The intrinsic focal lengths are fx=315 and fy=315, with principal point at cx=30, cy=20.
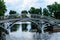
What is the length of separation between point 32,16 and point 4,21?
3.57 m

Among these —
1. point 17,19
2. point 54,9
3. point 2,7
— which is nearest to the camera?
point 17,19

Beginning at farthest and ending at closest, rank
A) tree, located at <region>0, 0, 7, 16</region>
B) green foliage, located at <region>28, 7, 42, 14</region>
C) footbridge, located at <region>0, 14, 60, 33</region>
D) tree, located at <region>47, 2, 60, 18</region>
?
green foliage, located at <region>28, 7, 42, 14</region> → tree, located at <region>47, 2, 60, 18</region> → tree, located at <region>0, 0, 7, 16</region> → footbridge, located at <region>0, 14, 60, 33</region>

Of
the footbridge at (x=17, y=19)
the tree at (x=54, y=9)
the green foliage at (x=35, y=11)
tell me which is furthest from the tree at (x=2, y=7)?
the green foliage at (x=35, y=11)

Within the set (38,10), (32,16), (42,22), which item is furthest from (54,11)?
(32,16)

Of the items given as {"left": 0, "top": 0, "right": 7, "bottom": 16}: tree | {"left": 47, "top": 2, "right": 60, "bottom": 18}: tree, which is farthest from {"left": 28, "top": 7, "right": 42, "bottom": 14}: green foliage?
{"left": 0, "top": 0, "right": 7, "bottom": 16}: tree

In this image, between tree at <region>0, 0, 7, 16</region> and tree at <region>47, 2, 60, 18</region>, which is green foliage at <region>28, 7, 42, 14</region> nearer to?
tree at <region>47, 2, 60, 18</region>

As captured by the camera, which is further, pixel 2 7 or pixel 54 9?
pixel 54 9

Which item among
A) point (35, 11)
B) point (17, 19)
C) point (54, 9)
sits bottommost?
point (35, 11)

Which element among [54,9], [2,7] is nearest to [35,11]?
[54,9]

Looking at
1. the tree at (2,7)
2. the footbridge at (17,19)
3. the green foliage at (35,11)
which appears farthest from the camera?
the green foliage at (35,11)

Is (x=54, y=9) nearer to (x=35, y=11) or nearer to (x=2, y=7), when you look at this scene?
(x=35, y=11)

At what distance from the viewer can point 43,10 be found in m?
60.8

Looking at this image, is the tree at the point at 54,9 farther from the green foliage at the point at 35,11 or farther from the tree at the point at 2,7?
the tree at the point at 2,7

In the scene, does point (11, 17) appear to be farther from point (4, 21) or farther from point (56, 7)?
point (56, 7)
